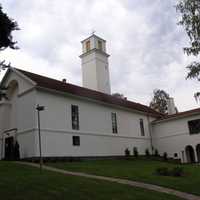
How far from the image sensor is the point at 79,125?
2362cm

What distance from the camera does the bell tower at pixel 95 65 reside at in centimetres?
3641

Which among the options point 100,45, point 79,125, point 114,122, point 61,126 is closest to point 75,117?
point 79,125

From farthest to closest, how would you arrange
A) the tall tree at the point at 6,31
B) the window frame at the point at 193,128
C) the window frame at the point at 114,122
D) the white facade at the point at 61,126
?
the window frame at the point at 193,128 < the window frame at the point at 114,122 < the white facade at the point at 61,126 < the tall tree at the point at 6,31

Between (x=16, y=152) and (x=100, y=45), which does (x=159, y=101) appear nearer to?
(x=100, y=45)

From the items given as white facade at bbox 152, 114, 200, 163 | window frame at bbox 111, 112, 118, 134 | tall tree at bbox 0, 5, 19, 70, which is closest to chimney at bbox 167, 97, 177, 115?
white facade at bbox 152, 114, 200, 163

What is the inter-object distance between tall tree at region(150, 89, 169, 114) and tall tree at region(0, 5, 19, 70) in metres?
43.5

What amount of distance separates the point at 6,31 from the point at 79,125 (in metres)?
13.1

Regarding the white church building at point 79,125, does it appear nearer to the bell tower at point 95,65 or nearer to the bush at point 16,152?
the bush at point 16,152

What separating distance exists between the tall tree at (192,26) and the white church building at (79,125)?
9764 millimetres

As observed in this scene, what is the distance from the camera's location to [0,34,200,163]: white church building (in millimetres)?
21062

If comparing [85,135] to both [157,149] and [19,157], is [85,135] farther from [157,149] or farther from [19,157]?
[157,149]

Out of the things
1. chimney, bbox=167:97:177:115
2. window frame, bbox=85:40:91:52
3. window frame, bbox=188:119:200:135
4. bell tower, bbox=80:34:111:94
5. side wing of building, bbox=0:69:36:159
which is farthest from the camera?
chimney, bbox=167:97:177:115

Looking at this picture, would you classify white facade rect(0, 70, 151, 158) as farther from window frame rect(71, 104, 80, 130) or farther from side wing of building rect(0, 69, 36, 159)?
window frame rect(71, 104, 80, 130)

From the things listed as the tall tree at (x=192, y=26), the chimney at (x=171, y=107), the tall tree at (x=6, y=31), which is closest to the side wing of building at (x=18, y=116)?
the tall tree at (x=6, y=31)
